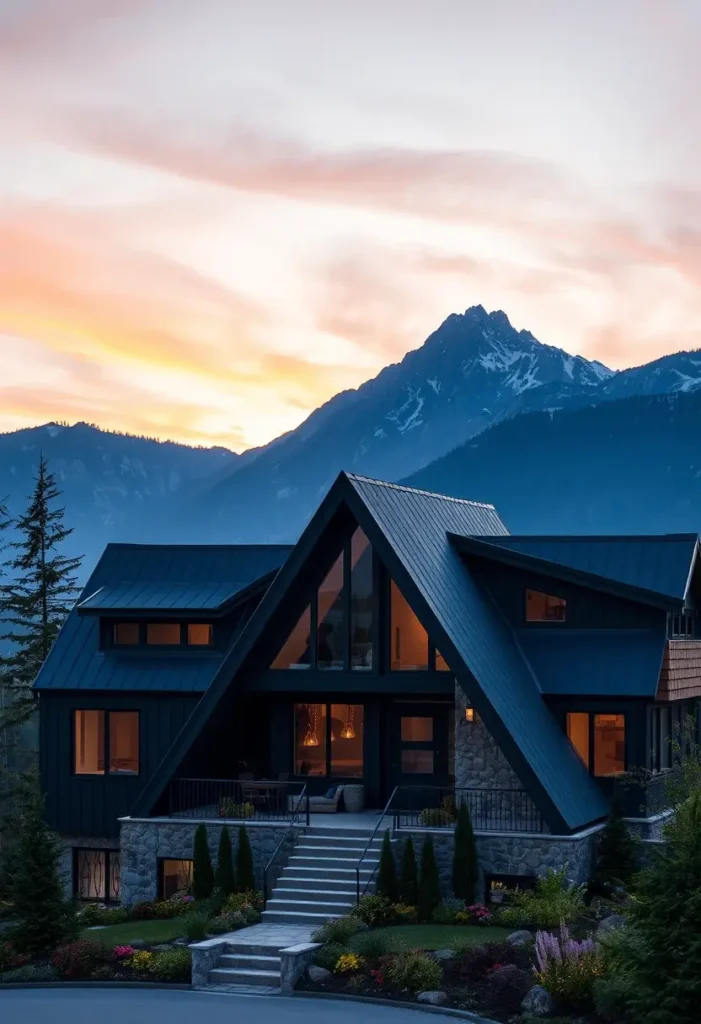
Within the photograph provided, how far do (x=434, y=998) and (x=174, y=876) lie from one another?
382 inches

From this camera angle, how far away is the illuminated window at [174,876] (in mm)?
28938

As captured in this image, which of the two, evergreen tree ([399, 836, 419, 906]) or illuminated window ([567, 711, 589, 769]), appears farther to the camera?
illuminated window ([567, 711, 589, 769])

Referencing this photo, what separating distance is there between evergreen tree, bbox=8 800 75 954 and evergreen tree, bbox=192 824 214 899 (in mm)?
3344

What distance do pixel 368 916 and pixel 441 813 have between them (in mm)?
3460

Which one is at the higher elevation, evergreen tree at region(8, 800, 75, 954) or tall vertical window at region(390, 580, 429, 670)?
tall vertical window at region(390, 580, 429, 670)

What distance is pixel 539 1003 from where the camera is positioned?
19.9 m

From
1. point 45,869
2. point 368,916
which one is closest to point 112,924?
point 45,869

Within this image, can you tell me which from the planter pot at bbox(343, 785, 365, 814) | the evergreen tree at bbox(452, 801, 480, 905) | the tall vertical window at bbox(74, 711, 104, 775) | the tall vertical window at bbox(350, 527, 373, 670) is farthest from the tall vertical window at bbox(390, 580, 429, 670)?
the tall vertical window at bbox(74, 711, 104, 775)

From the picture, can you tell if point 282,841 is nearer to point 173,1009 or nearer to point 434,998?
point 173,1009

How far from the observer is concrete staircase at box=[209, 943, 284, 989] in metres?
22.4

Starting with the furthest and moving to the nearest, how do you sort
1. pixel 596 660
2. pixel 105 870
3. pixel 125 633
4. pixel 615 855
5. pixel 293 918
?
1. pixel 125 633
2. pixel 105 870
3. pixel 596 660
4. pixel 615 855
5. pixel 293 918

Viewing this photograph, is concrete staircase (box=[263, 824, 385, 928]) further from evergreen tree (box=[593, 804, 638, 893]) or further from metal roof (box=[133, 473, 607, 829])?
evergreen tree (box=[593, 804, 638, 893])

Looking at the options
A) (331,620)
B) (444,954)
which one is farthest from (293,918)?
(331,620)

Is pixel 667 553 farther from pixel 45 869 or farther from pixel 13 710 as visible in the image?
pixel 13 710
